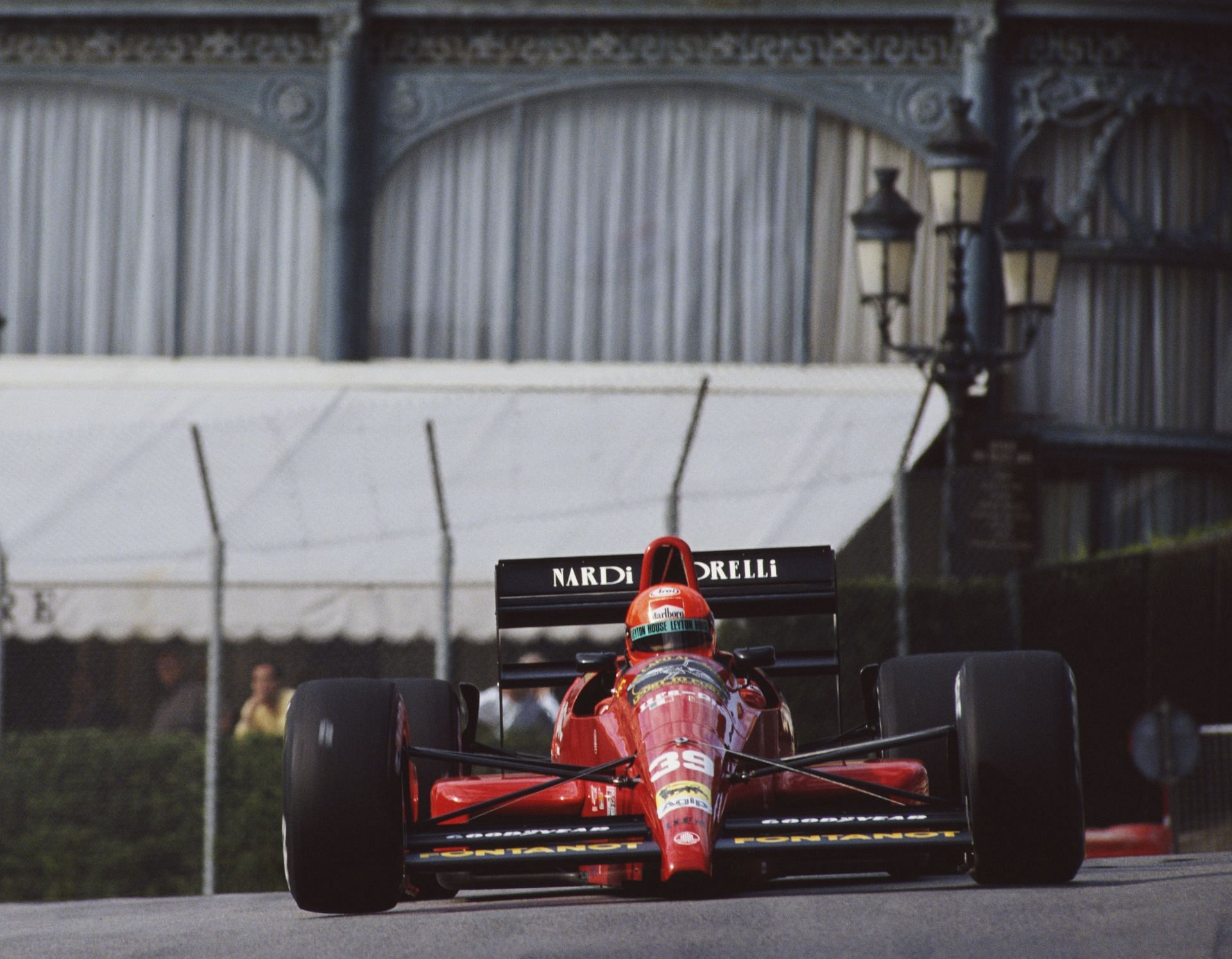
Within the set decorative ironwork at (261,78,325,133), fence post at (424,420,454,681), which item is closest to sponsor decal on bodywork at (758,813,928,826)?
fence post at (424,420,454,681)

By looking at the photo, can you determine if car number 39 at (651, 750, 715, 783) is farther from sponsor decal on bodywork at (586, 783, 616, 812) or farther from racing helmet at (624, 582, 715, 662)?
racing helmet at (624, 582, 715, 662)

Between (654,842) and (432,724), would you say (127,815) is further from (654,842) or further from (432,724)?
(654,842)

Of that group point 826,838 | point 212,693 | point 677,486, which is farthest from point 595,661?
point 212,693

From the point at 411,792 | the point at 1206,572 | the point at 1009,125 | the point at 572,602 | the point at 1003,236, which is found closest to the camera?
the point at 411,792

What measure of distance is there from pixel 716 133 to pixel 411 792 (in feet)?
39.5

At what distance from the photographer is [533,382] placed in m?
17.3

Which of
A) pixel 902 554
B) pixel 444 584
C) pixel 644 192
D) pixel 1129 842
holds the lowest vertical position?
pixel 1129 842

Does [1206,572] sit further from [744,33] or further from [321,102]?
[321,102]

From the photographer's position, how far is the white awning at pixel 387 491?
12.8m

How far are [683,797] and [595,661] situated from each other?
118 cm

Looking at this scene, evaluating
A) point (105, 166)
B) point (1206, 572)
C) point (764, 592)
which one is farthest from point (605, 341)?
point (764, 592)

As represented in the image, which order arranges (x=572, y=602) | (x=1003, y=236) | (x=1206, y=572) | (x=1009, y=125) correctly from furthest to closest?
1. (x=1009, y=125)
2. (x=1003, y=236)
3. (x=1206, y=572)
4. (x=572, y=602)

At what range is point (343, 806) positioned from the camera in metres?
5.79

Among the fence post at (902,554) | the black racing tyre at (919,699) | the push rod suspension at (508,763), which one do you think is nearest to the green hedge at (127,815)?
the fence post at (902,554)
